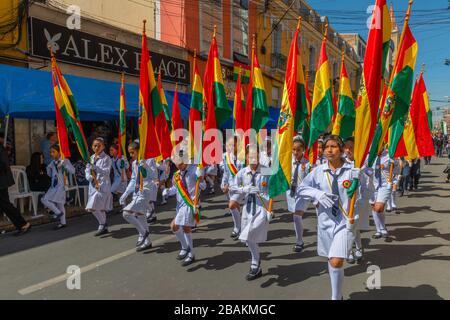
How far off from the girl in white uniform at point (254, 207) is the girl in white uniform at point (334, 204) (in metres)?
0.84

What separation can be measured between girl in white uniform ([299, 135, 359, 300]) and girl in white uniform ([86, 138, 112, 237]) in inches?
171

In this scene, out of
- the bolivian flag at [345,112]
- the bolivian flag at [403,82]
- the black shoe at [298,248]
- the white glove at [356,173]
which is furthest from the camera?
the bolivian flag at [345,112]

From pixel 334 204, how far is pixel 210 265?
2.15 m

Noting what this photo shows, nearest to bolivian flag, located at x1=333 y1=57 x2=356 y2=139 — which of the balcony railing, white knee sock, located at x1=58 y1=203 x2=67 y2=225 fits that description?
white knee sock, located at x1=58 y1=203 x2=67 y2=225

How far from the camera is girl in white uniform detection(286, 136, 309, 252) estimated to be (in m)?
6.19

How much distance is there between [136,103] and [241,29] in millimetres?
11089

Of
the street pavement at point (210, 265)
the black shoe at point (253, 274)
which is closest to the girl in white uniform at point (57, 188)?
the street pavement at point (210, 265)

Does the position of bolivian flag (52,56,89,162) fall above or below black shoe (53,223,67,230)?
above

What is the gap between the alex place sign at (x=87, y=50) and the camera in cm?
1066

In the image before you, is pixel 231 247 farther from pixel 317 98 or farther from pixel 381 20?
pixel 381 20

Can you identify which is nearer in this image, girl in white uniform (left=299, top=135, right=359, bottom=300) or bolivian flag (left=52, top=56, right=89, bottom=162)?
girl in white uniform (left=299, top=135, right=359, bottom=300)

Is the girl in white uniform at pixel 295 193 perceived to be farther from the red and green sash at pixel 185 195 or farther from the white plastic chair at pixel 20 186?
the white plastic chair at pixel 20 186

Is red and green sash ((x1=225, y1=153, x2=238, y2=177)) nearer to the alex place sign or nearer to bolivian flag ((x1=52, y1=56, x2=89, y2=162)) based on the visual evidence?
bolivian flag ((x1=52, y1=56, x2=89, y2=162))

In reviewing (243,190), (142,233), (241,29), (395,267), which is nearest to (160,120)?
(142,233)
